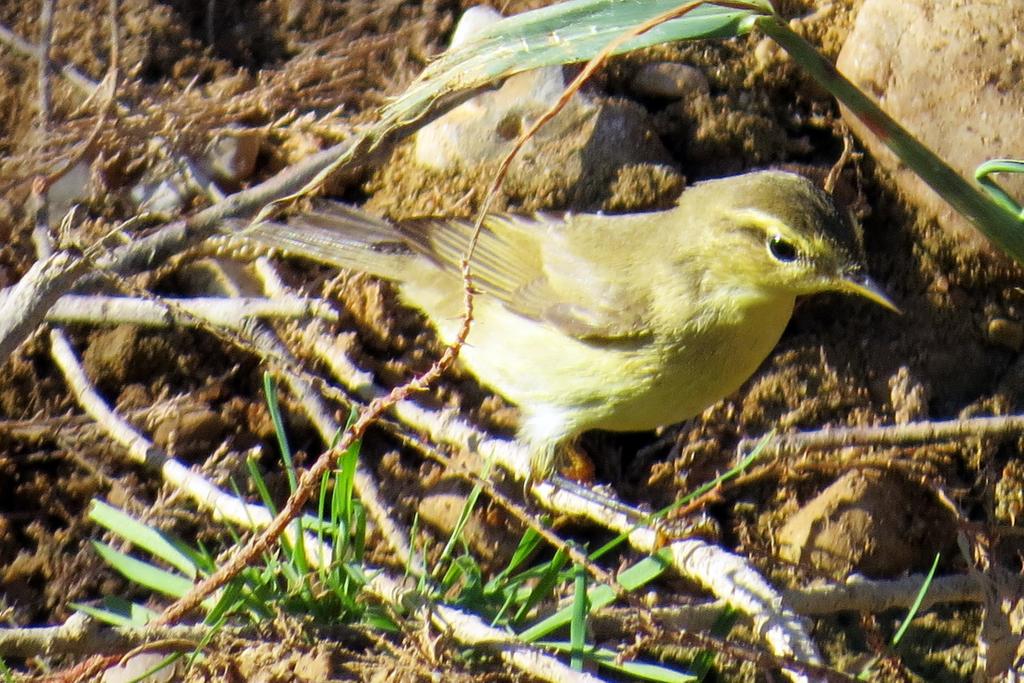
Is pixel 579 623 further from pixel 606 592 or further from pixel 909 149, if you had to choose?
pixel 909 149

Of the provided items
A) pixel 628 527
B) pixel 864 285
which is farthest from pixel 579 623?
pixel 864 285

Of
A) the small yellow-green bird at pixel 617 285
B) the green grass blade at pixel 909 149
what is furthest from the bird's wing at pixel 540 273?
the green grass blade at pixel 909 149

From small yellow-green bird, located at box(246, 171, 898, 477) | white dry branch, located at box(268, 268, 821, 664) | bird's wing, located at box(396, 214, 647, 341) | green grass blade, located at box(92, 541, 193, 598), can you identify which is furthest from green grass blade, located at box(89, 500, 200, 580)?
bird's wing, located at box(396, 214, 647, 341)

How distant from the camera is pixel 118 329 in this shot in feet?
14.4

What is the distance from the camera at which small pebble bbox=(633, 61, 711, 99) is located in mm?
5051

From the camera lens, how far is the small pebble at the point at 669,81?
5.05 metres

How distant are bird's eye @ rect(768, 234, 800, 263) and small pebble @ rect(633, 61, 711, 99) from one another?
140cm

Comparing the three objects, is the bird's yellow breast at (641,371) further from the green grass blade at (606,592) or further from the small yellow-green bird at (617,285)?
the green grass blade at (606,592)

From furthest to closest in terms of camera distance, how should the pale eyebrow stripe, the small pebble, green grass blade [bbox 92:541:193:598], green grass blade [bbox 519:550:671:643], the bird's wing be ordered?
the small pebble → the bird's wing → the pale eyebrow stripe → green grass blade [bbox 92:541:193:598] → green grass blade [bbox 519:550:671:643]

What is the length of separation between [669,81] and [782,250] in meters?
1.50

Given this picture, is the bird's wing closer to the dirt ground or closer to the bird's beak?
the dirt ground

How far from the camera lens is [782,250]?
3.84m

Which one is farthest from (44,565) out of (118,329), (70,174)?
(70,174)

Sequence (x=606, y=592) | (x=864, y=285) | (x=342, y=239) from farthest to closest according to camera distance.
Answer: (x=342, y=239), (x=864, y=285), (x=606, y=592)
